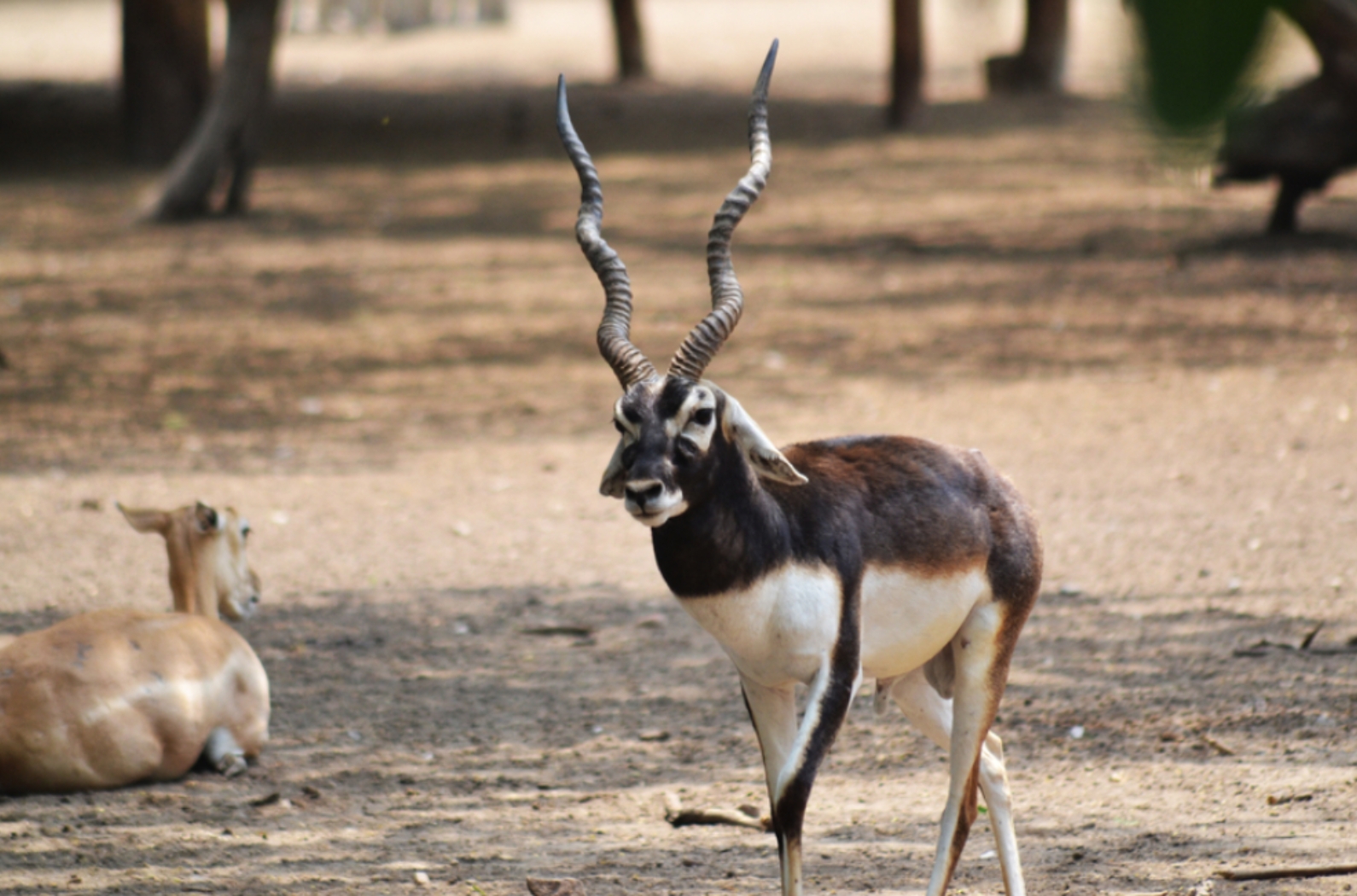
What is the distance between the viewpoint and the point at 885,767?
5.14m

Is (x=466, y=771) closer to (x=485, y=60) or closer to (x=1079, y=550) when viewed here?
(x=1079, y=550)

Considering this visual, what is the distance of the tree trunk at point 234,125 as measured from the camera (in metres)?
14.9

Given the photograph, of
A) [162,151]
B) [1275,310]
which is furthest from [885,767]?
[162,151]

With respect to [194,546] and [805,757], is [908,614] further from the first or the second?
[194,546]

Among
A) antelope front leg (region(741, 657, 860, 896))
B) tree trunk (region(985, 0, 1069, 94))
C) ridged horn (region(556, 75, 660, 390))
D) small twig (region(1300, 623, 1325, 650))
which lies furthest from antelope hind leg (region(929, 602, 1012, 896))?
tree trunk (region(985, 0, 1069, 94))

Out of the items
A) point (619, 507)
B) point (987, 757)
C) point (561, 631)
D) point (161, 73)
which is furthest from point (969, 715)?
point (161, 73)

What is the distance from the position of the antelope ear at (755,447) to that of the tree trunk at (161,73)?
54.0 ft

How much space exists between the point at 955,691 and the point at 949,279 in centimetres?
995

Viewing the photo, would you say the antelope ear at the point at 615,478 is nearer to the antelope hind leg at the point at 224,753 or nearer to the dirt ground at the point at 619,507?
the dirt ground at the point at 619,507

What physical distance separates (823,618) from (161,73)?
55.2 ft

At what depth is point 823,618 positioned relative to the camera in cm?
340

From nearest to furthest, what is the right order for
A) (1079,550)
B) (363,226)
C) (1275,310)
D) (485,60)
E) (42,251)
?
(1079,550)
(1275,310)
(42,251)
(363,226)
(485,60)

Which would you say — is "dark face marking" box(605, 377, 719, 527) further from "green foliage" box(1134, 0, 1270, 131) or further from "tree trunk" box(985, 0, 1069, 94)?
"tree trunk" box(985, 0, 1069, 94)

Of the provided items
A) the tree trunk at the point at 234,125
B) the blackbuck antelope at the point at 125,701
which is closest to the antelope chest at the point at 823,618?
the blackbuck antelope at the point at 125,701
